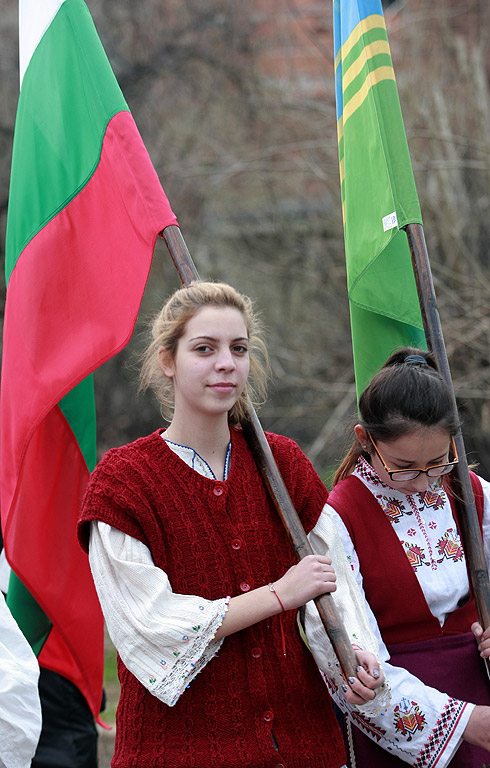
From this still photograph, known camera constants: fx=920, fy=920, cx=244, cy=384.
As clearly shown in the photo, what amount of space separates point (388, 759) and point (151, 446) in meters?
1.00

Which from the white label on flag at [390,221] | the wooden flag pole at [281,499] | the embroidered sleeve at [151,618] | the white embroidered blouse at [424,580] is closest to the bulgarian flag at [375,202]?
the white label on flag at [390,221]

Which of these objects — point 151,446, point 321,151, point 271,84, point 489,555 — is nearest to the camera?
point 151,446

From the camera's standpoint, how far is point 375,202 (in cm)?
273

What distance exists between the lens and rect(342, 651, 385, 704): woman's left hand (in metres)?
2.00

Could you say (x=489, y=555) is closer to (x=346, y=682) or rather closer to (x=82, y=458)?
(x=346, y=682)

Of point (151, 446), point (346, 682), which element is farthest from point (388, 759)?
point (151, 446)

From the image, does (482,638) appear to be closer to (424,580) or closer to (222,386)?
(424,580)

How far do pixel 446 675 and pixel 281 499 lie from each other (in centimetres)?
63

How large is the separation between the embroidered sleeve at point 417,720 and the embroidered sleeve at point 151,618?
0.42m

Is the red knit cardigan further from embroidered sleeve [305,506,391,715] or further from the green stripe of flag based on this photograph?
the green stripe of flag

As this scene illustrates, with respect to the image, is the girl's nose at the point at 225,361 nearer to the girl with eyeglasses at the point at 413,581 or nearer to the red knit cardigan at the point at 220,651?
the red knit cardigan at the point at 220,651

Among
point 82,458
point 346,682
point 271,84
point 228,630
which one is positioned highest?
point 271,84

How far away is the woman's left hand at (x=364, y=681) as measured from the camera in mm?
2002

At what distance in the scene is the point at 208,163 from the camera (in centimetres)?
719
